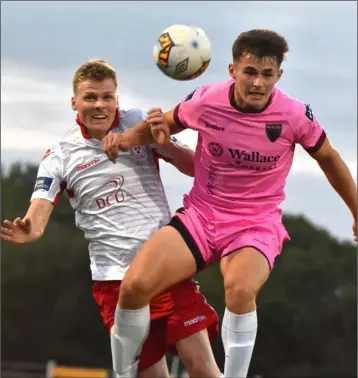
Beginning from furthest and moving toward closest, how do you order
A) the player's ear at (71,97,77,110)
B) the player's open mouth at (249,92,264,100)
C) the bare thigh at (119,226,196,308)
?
the player's ear at (71,97,77,110)
the player's open mouth at (249,92,264,100)
the bare thigh at (119,226,196,308)

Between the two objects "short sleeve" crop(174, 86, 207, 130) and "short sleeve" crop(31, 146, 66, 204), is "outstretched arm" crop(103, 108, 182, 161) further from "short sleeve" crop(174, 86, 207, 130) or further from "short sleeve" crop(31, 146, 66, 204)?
"short sleeve" crop(31, 146, 66, 204)

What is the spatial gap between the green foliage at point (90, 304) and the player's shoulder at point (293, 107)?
37405mm

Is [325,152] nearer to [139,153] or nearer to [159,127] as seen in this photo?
[159,127]

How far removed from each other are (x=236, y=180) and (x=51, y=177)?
5.25 feet

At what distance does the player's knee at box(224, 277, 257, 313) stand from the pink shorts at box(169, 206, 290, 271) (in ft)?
1.21

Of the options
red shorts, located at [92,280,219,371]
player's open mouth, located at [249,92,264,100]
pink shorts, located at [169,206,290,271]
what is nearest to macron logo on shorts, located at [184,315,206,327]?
red shorts, located at [92,280,219,371]

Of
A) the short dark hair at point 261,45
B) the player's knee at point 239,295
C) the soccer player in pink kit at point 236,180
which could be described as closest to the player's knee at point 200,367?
the soccer player in pink kit at point 236,180

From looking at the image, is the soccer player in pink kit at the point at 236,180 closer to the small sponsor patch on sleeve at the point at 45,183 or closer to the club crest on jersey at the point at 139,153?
the club crest on jersey at the point at 139,153

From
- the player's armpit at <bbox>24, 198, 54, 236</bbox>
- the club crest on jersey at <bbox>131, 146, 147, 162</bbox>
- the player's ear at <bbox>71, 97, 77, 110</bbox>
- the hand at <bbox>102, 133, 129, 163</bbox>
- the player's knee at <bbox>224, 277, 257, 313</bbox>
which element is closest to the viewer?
the player's knee at <bbox>224, 277, 257, 313</bbox>

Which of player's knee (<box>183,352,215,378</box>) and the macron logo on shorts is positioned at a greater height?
the macron logo on shorts

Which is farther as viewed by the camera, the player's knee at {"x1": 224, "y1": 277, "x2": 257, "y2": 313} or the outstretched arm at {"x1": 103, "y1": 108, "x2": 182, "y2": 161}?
the outstretched arm at {"x1": 103, "y1": 108, "x2": 182, "y2": 161}

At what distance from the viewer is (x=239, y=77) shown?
9.04 m

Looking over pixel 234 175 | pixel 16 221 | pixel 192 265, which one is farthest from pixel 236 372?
pixel 16 221

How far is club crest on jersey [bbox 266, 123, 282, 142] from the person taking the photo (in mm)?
9117
